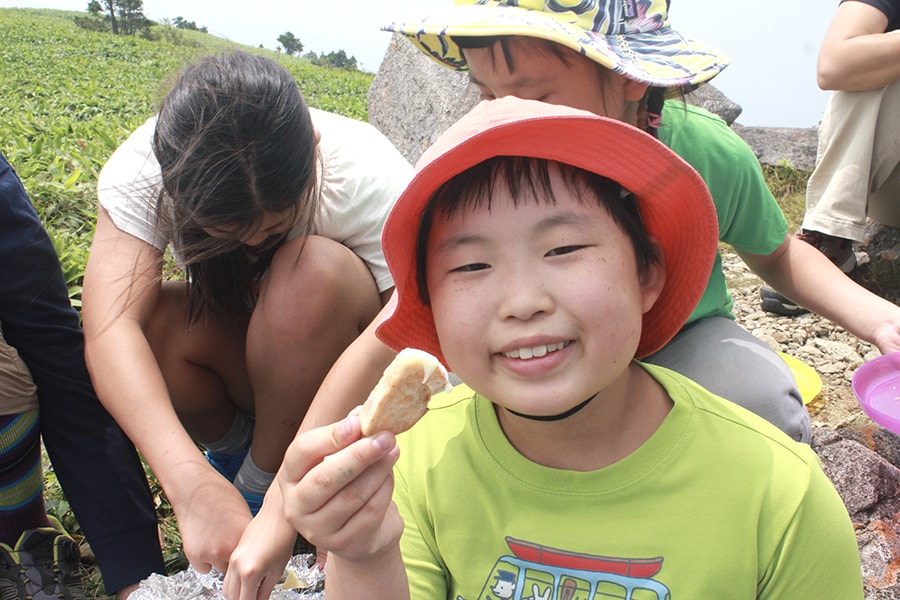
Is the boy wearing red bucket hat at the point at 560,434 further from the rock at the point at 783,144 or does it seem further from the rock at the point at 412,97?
the rock at the point at 783,144

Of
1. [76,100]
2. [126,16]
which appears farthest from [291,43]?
[76,100]

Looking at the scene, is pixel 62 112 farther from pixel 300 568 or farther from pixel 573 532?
pixel 573 532

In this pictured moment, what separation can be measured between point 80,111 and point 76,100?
2.40ft

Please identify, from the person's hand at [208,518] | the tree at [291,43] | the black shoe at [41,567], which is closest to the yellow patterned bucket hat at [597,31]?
the person's hand at [208,518]

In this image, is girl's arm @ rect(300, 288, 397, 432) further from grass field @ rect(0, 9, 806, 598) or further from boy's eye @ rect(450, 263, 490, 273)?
grass field @ rect(0, 9, 806, 598)

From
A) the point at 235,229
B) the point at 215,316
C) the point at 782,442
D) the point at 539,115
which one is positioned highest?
the point at 539,115

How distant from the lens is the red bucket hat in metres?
1.10

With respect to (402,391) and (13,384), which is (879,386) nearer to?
(402,391)

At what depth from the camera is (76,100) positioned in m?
9.10

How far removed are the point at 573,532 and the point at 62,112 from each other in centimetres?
860

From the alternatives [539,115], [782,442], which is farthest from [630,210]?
[782,442]

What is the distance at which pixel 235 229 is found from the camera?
1.74 m

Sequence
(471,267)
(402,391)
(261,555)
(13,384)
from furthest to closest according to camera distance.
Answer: (13,384) → (261,555) → (471,267) → (402,391)

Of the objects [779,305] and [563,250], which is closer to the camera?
[563,250]
